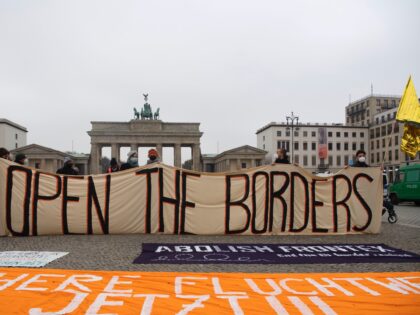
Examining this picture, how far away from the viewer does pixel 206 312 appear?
358 centimetres

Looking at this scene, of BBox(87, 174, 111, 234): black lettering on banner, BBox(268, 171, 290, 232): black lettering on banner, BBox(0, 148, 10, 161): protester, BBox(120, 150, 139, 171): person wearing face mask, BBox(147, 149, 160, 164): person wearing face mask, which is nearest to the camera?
BBox(87, 174, 111, 234): black lettering on banner

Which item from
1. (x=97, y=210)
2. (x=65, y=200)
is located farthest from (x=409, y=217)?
(x=65, y=200)

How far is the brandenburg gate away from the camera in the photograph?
66.2 m

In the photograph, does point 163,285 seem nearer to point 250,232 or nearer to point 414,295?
point 414,295

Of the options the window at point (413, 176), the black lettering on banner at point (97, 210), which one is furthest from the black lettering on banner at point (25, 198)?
the window at point (413, 176)

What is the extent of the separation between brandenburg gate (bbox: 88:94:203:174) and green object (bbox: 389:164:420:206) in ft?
142

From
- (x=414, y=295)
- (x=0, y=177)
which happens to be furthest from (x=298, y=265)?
(x=0, y=177)

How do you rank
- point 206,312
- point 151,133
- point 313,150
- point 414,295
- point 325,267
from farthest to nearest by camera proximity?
point 313,150, point 151,133, point 325,267, point 414,295, point 206,312

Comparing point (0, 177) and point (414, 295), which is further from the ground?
point (0, 177)

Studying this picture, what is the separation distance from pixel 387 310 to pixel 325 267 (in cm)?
203

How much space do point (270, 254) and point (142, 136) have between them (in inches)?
2456

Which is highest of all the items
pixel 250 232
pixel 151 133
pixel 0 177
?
pixel 151 133

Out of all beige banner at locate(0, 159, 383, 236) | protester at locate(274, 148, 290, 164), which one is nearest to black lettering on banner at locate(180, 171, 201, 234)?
beige banner at locate(0, 159, 383, 236)

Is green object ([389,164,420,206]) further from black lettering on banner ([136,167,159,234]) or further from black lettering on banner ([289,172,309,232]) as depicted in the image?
black lettering on banner ([136,167,159,234])
